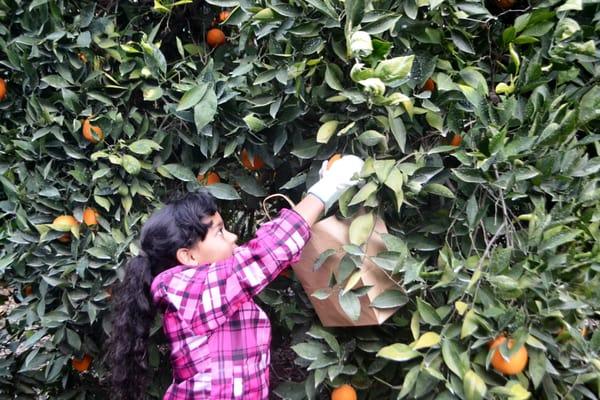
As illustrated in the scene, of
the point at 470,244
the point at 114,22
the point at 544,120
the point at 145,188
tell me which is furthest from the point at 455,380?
the point at 114,22

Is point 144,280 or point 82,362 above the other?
point 144,280

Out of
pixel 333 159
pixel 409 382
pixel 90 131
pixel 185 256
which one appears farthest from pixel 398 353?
pixel 90 131

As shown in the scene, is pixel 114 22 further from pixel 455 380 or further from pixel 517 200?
pixel 455 380

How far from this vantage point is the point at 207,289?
128 cm

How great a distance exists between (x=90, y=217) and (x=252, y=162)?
47 centimetres

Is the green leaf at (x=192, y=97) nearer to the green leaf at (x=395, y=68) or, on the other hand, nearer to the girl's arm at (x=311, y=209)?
the girl's arm at (x=311, y=209)

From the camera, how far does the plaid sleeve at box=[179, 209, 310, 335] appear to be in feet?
4.03

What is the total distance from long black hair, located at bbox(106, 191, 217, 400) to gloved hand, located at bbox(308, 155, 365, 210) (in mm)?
289

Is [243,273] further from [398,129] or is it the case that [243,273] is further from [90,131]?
[90,131]

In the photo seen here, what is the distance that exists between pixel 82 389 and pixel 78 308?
419 millimetres

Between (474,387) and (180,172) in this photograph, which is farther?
(180,172)

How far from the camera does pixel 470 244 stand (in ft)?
4.09

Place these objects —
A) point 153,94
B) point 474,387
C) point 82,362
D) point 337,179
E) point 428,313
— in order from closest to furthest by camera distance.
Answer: point 474,387
point 428,313
point 337,179
point 153,94
point 82,362

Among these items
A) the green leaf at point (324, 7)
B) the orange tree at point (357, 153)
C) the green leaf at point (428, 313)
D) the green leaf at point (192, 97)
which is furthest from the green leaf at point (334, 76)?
the green leaf at point (428, 313)
